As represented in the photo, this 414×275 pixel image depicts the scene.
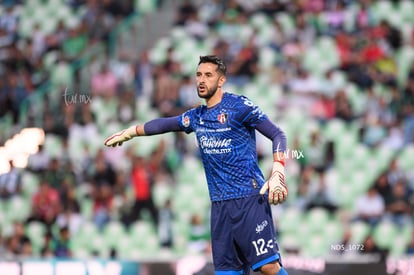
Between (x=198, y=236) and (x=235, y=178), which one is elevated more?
(x=235, y=178)

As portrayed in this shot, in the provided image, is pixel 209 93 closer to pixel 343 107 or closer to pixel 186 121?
pixel 186 121

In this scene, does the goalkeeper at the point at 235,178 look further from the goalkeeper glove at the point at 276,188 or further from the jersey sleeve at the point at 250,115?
the goalkeeper glove at the point at 276,188

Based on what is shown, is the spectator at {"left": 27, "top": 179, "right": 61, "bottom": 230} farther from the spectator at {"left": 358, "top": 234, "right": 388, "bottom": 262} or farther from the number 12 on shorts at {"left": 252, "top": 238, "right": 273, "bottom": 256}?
the number 12 on shorts at {"left": 252, "top": 238, "right": 273, "bottom": 256}

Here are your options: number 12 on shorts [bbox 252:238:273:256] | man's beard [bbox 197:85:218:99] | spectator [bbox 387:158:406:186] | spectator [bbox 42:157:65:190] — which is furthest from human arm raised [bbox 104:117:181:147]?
spectator [bbox 42:157:65:190]

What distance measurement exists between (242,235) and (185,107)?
634cm

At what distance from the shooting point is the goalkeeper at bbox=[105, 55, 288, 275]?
6438 millimetres

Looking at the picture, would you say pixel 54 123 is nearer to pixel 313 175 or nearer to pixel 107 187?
pixel 107 187

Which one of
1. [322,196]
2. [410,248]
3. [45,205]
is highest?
[45,205]

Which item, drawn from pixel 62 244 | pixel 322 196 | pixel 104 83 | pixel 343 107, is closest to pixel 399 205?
pixel 322 196

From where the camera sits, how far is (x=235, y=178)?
6.51 metres

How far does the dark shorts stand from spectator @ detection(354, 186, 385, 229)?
536cm

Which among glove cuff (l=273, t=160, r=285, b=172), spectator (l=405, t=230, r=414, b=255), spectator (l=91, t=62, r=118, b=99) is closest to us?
glove cuff (l=273, t=160, r=285, b=172)

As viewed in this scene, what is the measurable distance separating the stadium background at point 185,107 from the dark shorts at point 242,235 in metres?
4.54

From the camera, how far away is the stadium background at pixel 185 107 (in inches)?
464
